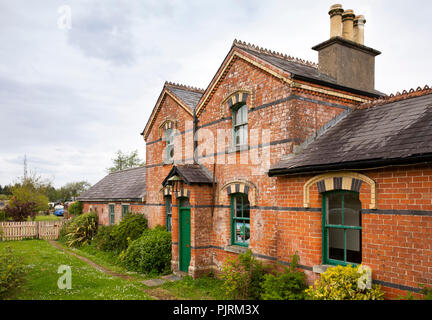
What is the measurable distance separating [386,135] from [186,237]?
8.31 metres

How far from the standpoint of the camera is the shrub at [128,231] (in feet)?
54.4

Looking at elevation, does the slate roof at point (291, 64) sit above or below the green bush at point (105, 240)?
above

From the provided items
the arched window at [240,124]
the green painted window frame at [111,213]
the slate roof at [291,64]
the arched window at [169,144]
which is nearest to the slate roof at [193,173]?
the arched window at [240,124]

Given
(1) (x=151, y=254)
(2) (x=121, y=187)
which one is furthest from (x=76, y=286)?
(2) (x=121, y=187)

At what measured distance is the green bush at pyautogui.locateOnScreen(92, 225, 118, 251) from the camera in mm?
17906

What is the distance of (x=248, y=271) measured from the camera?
9375 millimetres

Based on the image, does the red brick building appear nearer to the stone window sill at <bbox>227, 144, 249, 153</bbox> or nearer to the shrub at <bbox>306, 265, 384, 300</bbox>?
the stone window sill at <bbox>227, 144, 249, 153</bbox>

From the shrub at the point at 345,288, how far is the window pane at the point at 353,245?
0.65m

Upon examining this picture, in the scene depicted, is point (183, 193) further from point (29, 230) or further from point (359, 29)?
point (29, 230)

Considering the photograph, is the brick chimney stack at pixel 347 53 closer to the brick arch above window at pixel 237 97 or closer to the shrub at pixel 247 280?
the brick arch above window at pixel 237 97

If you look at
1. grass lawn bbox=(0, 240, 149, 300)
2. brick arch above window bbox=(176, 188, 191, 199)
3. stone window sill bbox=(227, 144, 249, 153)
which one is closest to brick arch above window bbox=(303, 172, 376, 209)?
stone window sill bbox=(227, 144, 249, 153)

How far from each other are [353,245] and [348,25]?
7908mm

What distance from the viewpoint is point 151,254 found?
13766 mm

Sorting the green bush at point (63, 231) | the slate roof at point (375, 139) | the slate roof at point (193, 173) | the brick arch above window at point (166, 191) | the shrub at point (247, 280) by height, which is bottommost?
the green bush at point (63, 231)
